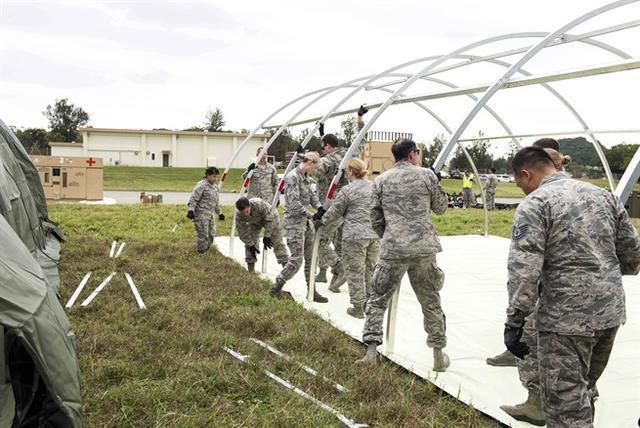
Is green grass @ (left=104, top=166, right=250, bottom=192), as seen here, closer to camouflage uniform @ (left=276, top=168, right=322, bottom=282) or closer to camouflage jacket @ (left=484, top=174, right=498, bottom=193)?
camouflage jacket @ (left=484, top=174, right=498, bottom=193)

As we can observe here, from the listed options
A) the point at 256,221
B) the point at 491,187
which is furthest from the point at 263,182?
the point at 491,187

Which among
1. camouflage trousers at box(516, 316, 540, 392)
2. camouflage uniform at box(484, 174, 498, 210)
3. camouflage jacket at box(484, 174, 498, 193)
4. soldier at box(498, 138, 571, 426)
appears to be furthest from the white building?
soldier at box(498, 138, 571, 426)

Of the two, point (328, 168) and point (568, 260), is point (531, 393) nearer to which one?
point (568, 260)

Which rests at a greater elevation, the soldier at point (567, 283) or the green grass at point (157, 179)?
the soldier at point (567, 283)

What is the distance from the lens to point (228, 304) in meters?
5.89

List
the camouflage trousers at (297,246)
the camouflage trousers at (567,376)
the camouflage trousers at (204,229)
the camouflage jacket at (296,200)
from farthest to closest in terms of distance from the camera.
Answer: the camouflage trousers at (204,229), the camouflage jacket at (296,200), the camouflage trousers at (297,246), the camouflage trousers at (567,376)

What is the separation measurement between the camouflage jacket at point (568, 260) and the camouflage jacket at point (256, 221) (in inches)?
173

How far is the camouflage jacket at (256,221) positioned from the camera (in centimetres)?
702

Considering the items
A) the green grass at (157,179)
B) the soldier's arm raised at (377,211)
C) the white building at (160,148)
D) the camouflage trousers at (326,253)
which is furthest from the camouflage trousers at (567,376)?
the white building at (160,148)

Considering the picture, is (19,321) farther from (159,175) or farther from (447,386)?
(159,175)

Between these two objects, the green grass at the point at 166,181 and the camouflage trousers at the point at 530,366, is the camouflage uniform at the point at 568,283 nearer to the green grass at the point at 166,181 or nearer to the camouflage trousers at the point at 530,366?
the camouflage trousers at the point at 530,366

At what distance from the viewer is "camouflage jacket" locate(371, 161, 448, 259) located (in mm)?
4207

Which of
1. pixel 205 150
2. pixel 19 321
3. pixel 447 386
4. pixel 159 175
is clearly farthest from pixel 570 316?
pixel 205 150

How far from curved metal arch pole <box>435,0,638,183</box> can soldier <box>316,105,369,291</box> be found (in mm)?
2179
